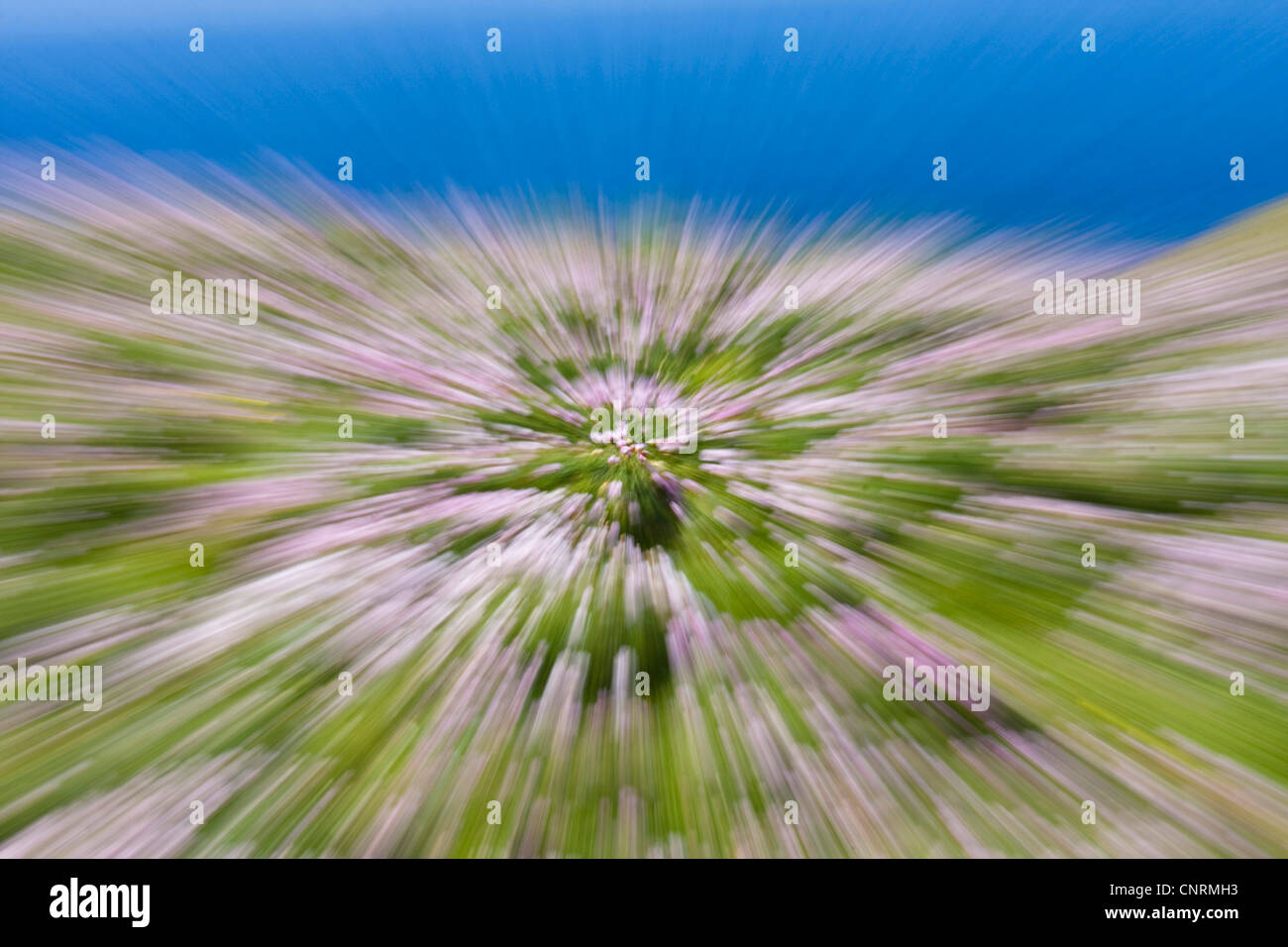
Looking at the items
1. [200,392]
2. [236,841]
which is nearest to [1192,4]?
[200,392]

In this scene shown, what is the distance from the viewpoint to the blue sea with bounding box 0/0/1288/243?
120 cm

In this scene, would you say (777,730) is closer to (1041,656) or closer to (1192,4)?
(1041,656)

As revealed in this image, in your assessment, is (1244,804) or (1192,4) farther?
(1192,4)

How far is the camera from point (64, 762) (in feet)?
3.20

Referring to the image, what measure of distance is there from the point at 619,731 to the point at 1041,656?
0.66 m

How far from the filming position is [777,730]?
99 cm

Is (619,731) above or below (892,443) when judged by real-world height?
below

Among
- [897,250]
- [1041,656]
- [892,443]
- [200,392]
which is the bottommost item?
[1041,656]

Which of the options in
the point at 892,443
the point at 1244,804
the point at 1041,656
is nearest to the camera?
the point at 1244,804

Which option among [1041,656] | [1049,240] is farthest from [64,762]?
[1049,240]

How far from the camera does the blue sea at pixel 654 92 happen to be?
1200 millimetres

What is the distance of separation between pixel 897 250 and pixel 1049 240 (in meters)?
0.26

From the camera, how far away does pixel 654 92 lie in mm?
1229

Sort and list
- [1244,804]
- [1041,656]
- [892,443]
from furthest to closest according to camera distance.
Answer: [892,443] < [1041,656] < [1244,804]
